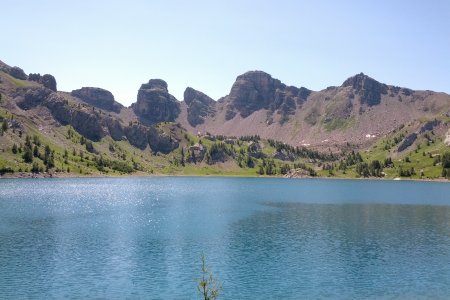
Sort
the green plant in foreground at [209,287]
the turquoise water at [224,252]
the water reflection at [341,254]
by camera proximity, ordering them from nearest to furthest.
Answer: the green plant in foreground at [209,287], the turquoise water at [224,252], the water reflection at [341,254]

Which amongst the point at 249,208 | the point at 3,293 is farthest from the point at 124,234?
the point at 249,208

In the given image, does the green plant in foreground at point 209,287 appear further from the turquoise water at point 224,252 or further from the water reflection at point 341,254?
the water reflection at point 341,254

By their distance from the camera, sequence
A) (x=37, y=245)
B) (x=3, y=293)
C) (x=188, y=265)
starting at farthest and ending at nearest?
(x=37, y=245) → (x=188, y=265) → (x=3, y=293)

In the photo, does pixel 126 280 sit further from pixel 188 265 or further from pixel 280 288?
pixel 280 288

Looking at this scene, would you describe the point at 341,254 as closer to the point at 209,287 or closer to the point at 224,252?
the point at 224,252

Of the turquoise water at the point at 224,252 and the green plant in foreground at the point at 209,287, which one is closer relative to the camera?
the green plant in foreground at the point at 209,287

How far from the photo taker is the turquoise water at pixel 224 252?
207ft

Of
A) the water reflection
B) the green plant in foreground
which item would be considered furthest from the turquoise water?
the green plant in foreground

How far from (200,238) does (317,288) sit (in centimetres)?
4143

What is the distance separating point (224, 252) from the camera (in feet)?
284

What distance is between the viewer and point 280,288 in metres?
63.7

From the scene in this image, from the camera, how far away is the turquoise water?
62969 mm


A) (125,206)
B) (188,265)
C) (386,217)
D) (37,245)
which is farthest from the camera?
(125,206)

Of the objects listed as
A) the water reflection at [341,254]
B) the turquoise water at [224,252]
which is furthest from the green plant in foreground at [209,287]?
the water reflection at [341,254]
